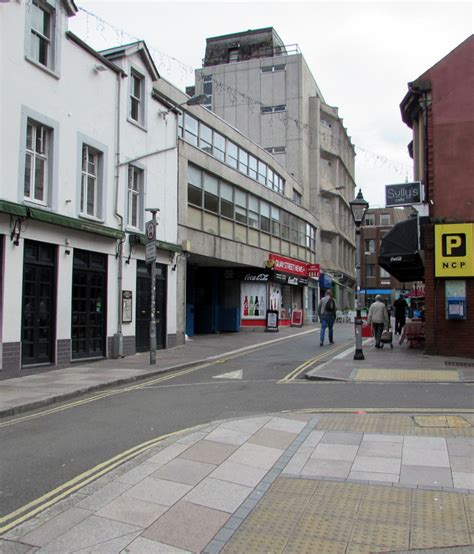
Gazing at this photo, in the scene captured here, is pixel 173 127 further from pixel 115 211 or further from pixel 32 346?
pixel 32 346

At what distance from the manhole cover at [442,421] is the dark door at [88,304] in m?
9.28

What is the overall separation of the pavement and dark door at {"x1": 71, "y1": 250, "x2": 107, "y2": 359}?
7.83 meters

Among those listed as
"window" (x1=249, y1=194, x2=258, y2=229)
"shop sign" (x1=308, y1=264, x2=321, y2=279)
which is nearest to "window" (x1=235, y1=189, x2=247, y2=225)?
"window" (x1=249, y1=194, x2=258, y2=229)

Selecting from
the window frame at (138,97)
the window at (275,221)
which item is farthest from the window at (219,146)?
the window frame at (138,97)

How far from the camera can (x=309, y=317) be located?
37.5 meters

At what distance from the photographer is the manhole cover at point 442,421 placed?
6.77 metres

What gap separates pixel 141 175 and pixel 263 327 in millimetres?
12872

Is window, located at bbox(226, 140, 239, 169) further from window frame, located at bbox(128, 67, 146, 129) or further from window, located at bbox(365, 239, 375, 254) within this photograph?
window, located at bbox(365, 239, 375, 254)

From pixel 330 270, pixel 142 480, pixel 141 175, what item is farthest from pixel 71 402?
pixel 330 270

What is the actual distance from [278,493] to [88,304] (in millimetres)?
10464

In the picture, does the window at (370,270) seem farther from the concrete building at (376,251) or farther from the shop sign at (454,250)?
the shop sign at (454,250)

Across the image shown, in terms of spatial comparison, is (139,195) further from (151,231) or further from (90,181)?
(151,231)

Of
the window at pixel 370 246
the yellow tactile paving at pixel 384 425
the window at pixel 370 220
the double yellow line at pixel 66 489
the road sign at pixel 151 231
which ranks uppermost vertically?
the window at pixel 370 220

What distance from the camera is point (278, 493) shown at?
464cm
